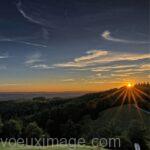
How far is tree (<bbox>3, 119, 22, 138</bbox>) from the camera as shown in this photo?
211ft

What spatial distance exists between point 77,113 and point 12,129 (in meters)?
23.1

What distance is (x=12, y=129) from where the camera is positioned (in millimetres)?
65438

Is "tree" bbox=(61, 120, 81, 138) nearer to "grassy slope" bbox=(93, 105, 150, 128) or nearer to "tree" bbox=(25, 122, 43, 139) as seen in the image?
"grassy slope" bbox=(93, 105, 150, 128)

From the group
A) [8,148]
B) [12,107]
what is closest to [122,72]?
[8,148]

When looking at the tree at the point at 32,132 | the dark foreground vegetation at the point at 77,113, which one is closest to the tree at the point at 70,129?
the dark foreground vegetation at the point at 77,113

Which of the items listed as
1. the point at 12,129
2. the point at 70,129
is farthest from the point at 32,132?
the point at 70,129

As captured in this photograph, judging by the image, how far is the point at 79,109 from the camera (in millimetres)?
85062

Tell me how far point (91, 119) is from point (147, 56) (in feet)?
133

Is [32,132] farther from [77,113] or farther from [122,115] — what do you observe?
[122,115]

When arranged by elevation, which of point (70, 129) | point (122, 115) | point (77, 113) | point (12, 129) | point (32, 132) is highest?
point (77, 113)

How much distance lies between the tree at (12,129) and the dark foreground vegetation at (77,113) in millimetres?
354

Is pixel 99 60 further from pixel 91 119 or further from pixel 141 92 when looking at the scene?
pixel 141 92

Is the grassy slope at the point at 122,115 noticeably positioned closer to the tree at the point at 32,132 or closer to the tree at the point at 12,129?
the tree at the point at 32,132

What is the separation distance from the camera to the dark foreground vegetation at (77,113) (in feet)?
249
